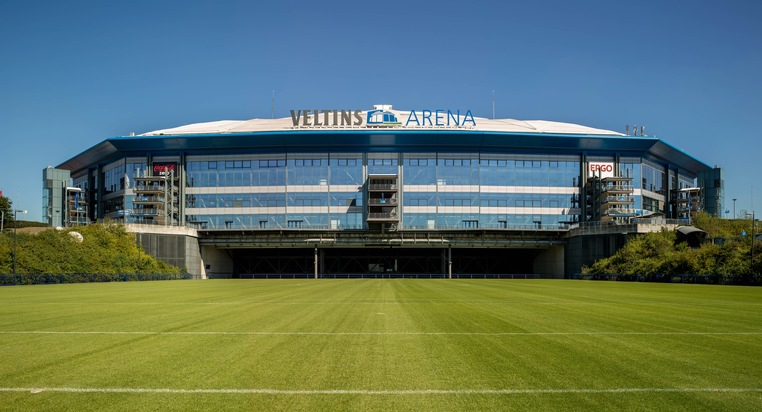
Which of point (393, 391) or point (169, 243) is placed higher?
point (393, 391)

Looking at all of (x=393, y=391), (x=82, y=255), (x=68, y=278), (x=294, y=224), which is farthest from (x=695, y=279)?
(x=294, y=224)

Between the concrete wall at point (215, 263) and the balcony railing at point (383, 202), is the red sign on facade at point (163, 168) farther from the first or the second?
the balcony railing at point (383, 202)

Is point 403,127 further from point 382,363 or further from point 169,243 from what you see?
point 382,363

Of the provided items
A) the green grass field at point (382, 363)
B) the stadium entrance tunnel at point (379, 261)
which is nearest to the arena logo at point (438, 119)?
the stadium entrance tunnel at point (379, 261)

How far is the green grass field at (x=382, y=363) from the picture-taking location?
841cm

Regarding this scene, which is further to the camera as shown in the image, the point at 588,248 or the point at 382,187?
the point at 382,187

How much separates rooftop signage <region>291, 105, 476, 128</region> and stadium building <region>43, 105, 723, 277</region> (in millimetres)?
250

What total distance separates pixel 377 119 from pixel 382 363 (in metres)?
95.8

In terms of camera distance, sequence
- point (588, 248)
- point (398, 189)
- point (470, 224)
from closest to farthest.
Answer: point (588, 248), point (470, 224), point (398, 189)

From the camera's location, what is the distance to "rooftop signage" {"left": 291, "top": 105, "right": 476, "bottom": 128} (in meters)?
104

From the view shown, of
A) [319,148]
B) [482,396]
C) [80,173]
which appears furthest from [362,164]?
[482,396]

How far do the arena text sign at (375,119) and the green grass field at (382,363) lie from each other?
283 feet

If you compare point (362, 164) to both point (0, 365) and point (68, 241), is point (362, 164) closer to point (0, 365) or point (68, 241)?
point (68, 241)

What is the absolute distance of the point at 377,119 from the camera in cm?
10512
